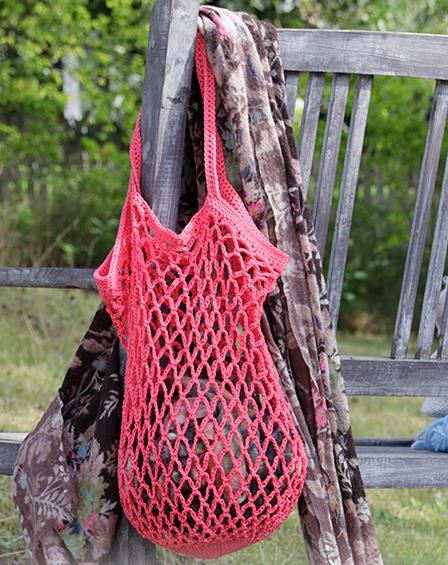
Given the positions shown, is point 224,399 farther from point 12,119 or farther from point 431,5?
point 431,5

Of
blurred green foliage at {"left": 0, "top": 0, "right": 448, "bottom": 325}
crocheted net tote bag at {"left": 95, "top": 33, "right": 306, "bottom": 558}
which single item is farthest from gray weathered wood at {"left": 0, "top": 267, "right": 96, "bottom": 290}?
blurred green foliage at {"left": 0, "top": 0, "right": 448, "bottom": 325}

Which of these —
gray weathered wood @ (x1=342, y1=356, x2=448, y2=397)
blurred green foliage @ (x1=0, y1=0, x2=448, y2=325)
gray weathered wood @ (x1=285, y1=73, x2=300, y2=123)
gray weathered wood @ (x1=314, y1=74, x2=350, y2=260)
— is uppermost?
gray weathered wood @ (x1=285, y1=73, x2=300, y2=123)

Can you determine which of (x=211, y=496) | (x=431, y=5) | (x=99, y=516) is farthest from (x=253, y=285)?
(x=431, y=5)

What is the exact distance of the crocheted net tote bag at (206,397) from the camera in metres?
1.48

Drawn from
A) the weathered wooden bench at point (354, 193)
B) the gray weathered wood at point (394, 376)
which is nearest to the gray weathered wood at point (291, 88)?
the weathered wooden bench at point (354, 193)

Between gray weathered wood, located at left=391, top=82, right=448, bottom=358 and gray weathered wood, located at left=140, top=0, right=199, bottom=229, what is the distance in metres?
0.51

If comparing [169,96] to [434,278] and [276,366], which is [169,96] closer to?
[276,366]

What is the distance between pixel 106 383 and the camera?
5.52 ft

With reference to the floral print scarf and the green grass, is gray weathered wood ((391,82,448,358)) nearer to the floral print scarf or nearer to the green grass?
the floral print scarf

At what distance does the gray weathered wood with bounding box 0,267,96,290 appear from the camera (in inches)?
76.8

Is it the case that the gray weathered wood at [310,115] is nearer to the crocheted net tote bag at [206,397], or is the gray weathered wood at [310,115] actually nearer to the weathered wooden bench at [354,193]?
the weathered wooden bench at [354,193]

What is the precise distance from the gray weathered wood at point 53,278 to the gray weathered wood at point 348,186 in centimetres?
49

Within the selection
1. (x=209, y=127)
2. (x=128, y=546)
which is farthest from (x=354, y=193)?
(x=128, y=546)

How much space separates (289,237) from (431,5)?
9.37 meters
